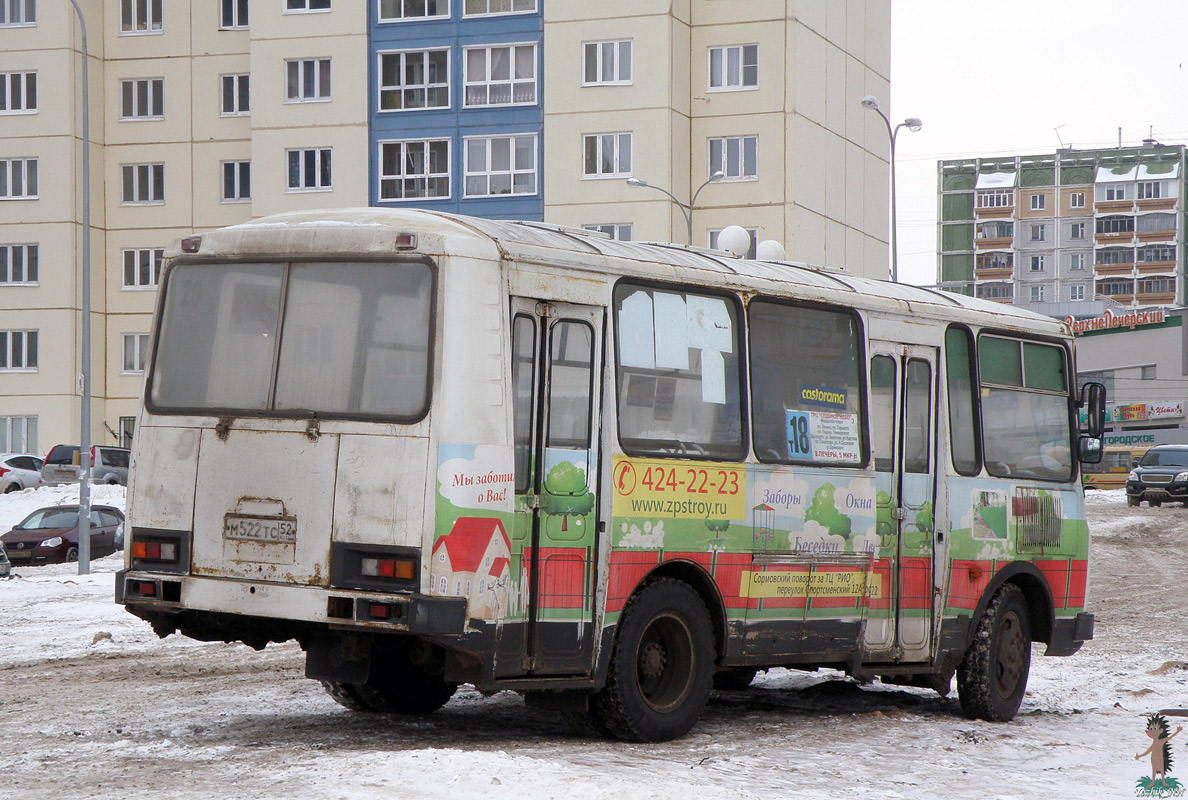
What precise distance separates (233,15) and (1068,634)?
2119 inches

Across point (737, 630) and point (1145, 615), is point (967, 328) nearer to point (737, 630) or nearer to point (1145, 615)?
point (737, 630)

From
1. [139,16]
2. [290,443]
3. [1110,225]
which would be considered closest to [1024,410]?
[290,443]

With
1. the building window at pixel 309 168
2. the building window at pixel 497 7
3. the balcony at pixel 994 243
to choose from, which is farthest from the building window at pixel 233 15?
the balcony at pixel 994 243

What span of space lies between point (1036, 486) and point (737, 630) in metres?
3.81

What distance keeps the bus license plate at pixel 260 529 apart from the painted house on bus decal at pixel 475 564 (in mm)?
854

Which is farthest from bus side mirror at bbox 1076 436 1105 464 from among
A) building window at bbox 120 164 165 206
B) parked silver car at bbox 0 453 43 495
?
building window at bbox 120 164 165 206

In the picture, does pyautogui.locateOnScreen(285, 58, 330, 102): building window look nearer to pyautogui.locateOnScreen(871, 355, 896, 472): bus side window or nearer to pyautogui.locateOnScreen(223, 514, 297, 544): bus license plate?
pyautogui.locateOnScreen(871, 355, 896, 472): bus side window

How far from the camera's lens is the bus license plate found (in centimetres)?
856

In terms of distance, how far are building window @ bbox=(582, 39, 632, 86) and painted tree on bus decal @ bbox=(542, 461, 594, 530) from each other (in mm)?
46907

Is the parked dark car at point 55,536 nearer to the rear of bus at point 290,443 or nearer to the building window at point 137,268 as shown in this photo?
the rear of bus at point 290,443

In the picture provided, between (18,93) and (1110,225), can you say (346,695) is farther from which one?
(1110,225)

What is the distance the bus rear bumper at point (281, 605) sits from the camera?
8.21 meters

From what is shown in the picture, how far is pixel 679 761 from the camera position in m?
8.88

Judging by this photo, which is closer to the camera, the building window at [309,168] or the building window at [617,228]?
the building window at [617,228]
